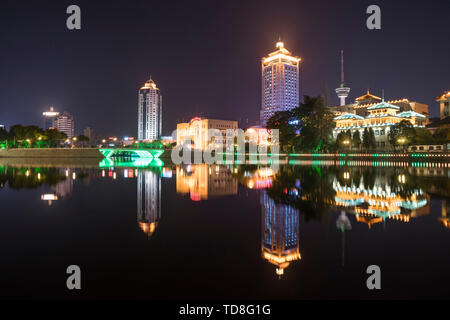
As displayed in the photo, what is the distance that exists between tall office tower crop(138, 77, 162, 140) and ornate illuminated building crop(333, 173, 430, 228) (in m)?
154

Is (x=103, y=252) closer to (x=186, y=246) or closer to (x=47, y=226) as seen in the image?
(x=186, y=246)

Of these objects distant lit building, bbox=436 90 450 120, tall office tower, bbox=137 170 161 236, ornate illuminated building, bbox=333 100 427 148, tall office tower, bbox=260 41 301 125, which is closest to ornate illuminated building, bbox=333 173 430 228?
tall office tower, bbox=137 170 161 236

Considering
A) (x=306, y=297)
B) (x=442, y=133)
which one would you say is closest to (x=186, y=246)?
(x=306, y=297)

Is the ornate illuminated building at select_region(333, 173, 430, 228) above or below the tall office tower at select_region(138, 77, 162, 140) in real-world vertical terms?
below

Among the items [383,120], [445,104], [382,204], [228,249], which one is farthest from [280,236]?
[445,104]

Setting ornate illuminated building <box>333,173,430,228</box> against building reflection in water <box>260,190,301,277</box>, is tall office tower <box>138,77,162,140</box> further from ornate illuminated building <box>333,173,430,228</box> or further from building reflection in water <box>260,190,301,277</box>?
building reflection in water <box>260,190,301,277</box>

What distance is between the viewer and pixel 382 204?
864 cm

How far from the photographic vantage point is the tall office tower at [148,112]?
158 meters

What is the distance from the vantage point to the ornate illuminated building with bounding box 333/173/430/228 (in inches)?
278

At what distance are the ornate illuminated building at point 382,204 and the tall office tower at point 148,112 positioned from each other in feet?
506

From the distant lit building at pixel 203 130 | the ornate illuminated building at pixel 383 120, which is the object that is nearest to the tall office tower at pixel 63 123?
the distant lit building at pixel 203 130

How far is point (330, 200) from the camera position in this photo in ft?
30.4

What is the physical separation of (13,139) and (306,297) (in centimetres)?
10366
